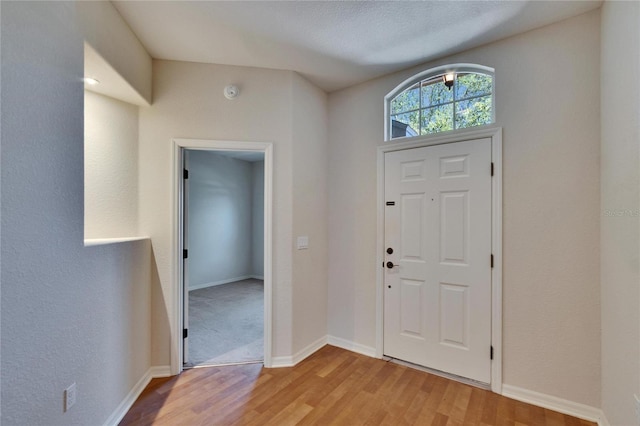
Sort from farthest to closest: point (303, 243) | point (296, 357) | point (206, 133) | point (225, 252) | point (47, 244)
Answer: point (225, 252) → point (303, 243) → point (296, 357) → point (206, 133) → point (47, 244)

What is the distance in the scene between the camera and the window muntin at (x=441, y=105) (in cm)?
238

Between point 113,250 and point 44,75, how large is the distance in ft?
3.62

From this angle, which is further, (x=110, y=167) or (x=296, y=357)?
(x=296, y=357)

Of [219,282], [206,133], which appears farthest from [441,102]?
[219,282]

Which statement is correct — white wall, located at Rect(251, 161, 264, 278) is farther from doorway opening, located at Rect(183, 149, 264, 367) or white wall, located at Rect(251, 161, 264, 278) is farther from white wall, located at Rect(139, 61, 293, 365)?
white wall, located at Rect(139, 61, 293, 365)

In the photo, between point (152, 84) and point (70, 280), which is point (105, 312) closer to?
point (70, 280)

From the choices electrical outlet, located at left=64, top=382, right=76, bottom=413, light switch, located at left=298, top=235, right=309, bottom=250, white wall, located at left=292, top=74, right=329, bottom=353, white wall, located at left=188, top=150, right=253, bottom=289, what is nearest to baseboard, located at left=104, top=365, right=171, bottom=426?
electrical outlet, located at left=64, top=382, right=76, bottom=413

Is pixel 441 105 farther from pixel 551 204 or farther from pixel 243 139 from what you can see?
pixel 243 139

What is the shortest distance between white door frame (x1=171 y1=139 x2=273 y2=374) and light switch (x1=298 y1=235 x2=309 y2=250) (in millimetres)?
305

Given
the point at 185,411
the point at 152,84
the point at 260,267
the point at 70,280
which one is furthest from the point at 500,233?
the point at 260,267

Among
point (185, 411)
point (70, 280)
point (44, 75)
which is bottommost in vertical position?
point (185, 411)

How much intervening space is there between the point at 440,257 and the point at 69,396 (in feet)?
8.92

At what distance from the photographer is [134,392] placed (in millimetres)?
2109

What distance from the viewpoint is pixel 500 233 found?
7.18 ft
